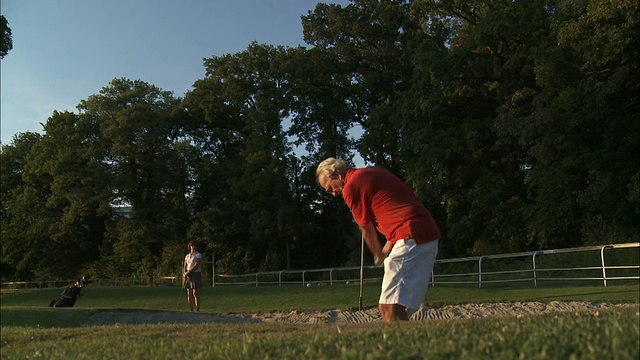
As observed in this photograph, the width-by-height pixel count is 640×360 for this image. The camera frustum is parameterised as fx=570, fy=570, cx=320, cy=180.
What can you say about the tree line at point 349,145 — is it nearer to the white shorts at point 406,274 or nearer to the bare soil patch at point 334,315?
the bare soil patch at point 334,315

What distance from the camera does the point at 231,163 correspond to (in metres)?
44.0

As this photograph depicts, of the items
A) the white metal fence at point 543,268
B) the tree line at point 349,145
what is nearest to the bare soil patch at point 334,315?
the white metal fence at point 543,268

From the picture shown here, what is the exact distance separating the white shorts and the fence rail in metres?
12.5

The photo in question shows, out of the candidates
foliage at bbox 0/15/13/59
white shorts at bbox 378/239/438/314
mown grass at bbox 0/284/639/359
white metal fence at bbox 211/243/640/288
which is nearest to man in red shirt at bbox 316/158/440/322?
white shorts at bbox 378/239/438/314

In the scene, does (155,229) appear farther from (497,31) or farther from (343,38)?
(497,31)

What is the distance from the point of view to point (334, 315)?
560 inches

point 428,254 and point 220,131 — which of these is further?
point 220,131

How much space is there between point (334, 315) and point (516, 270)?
32.0 ft

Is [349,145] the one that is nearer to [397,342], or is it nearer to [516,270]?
[516,270]

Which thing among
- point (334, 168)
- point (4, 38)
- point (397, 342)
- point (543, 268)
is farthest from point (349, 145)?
point (397, 342)

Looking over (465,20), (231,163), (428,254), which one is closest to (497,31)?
(465,20)

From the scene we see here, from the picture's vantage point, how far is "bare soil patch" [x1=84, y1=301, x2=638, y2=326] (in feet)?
40.9

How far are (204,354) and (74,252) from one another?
51.0 metres

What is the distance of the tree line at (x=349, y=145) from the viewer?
2580 cm
